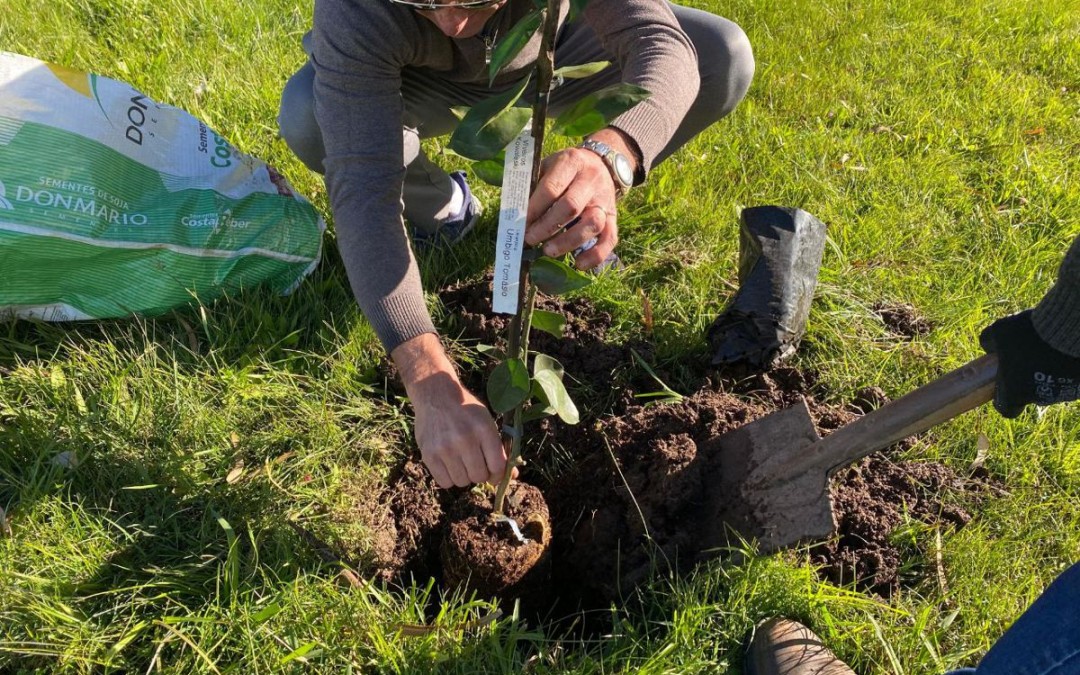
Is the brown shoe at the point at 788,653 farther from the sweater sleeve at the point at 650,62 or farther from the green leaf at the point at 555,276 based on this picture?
the sweater sleeve at the point at 650,62

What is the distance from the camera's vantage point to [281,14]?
324 centimetres

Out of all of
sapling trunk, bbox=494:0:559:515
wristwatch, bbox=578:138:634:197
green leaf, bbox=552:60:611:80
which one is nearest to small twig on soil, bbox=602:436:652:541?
sapling trunk, bbox=494:0:559:515

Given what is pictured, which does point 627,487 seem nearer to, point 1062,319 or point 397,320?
point 397,320

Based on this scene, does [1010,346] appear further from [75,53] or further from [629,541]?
[75,53]

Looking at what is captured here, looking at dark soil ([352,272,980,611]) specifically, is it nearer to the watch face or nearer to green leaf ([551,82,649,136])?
the watch face

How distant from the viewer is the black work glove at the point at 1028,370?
127cm

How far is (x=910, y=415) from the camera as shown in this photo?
1.41m

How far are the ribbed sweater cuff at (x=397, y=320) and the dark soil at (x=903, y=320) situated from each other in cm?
144

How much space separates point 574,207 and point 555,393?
33cm

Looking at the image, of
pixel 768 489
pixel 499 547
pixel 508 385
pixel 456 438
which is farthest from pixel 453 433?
pixel 768 489

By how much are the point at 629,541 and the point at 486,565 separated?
34 centimetres

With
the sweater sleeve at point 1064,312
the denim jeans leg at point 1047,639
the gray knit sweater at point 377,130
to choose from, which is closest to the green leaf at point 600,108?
the gray knit sweater at point 377,130

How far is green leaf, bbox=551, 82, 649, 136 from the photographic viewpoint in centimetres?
114

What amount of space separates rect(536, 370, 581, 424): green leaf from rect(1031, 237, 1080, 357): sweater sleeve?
817 millimetres
